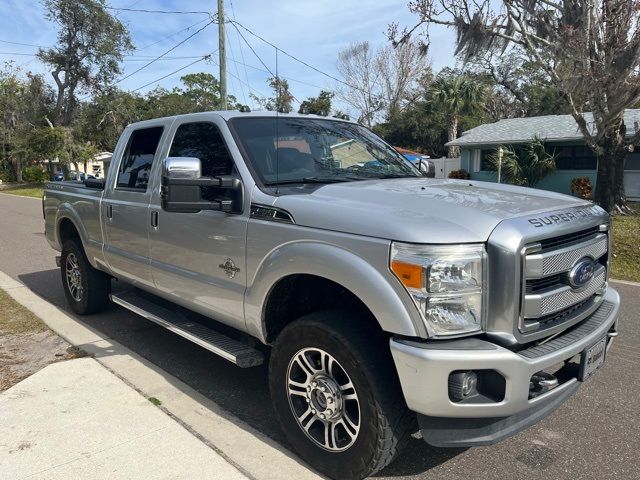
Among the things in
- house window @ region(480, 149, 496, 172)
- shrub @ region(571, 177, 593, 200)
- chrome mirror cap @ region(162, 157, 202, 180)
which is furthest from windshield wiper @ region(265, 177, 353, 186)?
house window @ region(480, 149, 496, 172)

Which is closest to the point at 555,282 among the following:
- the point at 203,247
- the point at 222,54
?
the point at 203,247

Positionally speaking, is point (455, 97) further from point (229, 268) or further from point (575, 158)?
point (229, 268)

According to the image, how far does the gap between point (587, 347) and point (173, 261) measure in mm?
2788

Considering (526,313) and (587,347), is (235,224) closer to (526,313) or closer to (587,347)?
(526,313)

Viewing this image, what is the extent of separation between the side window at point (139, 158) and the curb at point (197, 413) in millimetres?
1470

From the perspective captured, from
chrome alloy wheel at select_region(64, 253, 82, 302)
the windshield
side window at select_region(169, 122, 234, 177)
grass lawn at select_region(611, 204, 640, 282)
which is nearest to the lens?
the windshield

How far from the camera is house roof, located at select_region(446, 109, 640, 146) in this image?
20.8 m

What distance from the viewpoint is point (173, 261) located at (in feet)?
13.2

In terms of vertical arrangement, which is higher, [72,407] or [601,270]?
[601,270]

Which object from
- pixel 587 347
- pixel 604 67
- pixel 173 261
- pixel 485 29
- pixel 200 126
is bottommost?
pixel 587 347

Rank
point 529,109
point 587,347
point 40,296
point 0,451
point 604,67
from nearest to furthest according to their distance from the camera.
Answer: point 587,347, point 0,451, point 40,296, point 604,67, point 529,109

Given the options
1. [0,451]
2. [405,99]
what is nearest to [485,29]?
[0,451]

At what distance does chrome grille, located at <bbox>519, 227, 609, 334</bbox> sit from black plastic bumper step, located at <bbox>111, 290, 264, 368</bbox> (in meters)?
1.68

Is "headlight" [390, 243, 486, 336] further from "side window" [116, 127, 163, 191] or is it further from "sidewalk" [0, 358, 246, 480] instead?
"side window" [116, 127, 163, 191]
